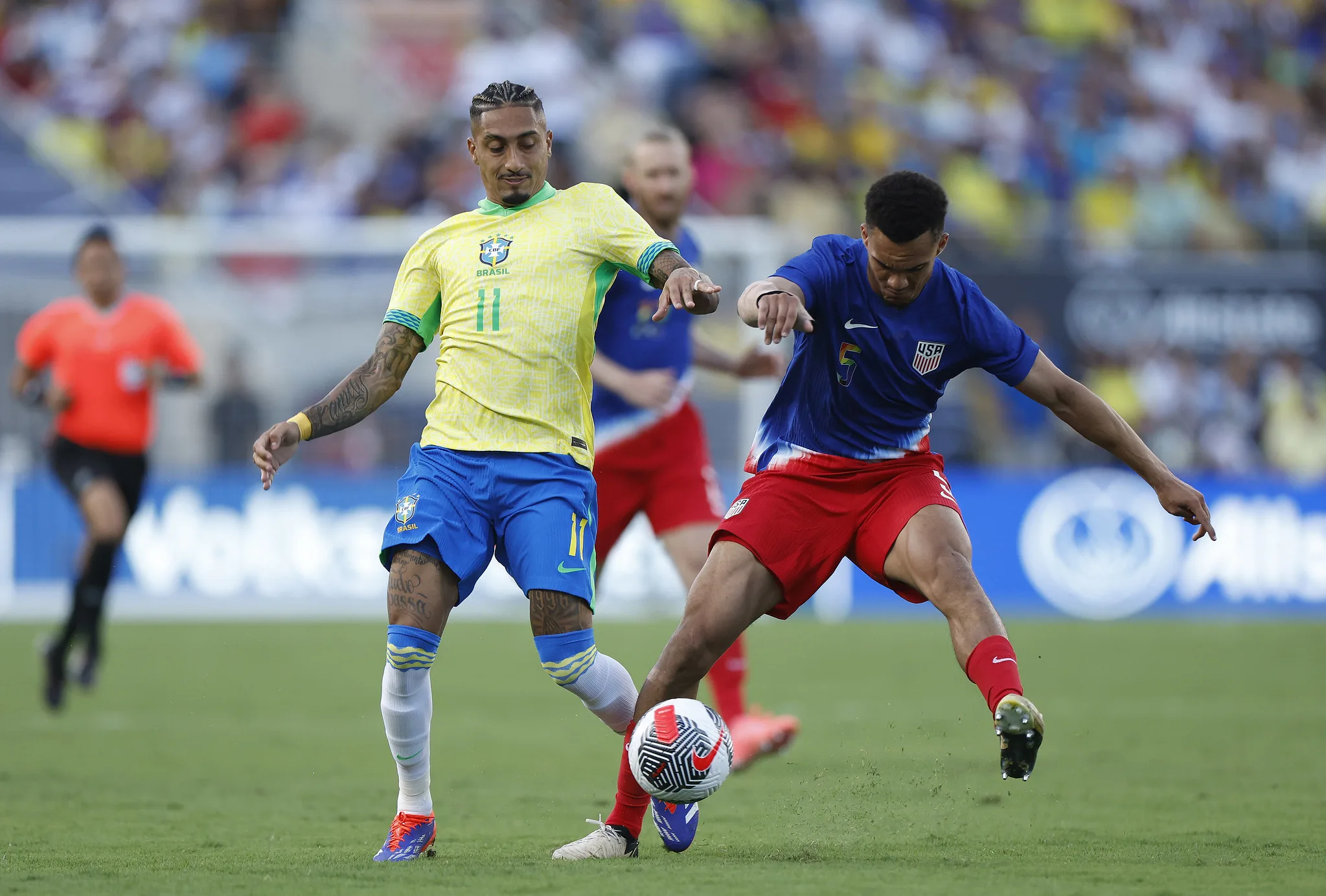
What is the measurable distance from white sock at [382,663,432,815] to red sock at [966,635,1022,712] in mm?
1794

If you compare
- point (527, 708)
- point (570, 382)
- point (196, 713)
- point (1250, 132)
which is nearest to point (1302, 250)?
point (1250, 132)

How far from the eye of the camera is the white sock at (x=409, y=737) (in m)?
5.75

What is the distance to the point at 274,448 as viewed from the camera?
557 cm

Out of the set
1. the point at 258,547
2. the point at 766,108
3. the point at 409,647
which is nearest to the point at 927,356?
the point at 409,647

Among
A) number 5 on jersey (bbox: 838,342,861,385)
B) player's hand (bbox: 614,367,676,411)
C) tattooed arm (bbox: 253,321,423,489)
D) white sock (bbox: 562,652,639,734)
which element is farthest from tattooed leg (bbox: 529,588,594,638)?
player's hand (bbox: 614,367,676,411)

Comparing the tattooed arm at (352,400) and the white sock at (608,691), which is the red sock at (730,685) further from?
the tattooed arm at (352,400)

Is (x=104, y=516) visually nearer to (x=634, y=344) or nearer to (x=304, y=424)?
(x=634, y=344)

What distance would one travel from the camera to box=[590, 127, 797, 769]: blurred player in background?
27.2 ft

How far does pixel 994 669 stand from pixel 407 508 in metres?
1.98

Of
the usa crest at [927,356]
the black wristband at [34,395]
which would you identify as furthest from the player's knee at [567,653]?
the black wristband at [34,395]

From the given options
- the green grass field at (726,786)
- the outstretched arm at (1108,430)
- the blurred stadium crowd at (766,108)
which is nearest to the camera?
the green grass field at (726,786)

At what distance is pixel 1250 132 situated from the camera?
2245 cm

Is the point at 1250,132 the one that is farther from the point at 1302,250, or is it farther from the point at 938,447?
the point at 938,447

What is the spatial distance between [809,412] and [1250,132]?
18170 millimetres
